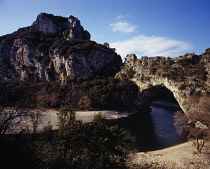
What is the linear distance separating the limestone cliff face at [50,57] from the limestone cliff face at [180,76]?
2370cm

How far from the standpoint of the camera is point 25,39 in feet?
226

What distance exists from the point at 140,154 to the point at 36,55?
7075 cm

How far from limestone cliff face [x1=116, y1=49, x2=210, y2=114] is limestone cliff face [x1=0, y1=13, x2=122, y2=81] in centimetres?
2370

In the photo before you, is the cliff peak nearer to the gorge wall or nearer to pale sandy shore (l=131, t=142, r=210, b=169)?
the gorge wall

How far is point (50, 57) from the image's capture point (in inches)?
2613

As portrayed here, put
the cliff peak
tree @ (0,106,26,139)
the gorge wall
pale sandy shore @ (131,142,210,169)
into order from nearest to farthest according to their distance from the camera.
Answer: tree @ (0,106,26,139)
pale sandy shore @ (131,142,210,169)
the gorge wall
the cliff peak

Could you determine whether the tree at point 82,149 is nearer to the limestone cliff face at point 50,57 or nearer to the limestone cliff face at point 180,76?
the limestone cliff face at point 180,76

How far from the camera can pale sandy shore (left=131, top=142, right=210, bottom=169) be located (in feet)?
50.8

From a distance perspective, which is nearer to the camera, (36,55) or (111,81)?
(111,81)

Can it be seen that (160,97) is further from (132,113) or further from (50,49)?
(50,49)

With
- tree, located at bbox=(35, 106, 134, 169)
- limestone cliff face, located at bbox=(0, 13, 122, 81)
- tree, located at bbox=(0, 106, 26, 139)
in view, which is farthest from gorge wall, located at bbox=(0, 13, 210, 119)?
tree, located at bbox=(0, 106, 26, 139)

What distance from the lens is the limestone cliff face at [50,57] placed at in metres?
62.2

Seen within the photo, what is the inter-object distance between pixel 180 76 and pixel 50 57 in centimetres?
6017

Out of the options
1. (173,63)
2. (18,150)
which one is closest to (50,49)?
(173,63)
